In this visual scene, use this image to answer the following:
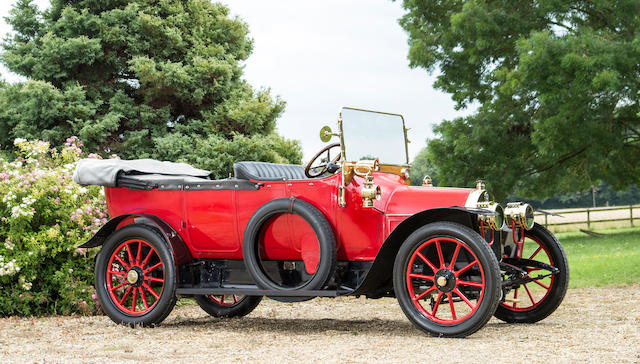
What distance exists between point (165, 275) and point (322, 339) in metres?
1.75

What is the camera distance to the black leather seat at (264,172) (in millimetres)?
6695

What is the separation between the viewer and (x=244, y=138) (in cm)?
1442

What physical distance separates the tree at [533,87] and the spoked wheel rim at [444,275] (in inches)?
416

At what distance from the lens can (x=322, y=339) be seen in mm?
6016

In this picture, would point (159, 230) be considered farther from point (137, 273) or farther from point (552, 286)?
point (552, 286)

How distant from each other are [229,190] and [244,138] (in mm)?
7752

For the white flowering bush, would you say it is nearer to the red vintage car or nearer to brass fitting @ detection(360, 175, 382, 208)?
the red vintage car

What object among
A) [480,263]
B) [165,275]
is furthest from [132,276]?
[480,263]

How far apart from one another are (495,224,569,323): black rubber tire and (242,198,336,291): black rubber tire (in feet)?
6.76

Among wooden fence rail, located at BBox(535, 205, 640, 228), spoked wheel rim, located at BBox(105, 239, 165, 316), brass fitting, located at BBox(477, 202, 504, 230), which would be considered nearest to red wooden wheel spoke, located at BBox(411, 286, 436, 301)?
brass fitting, located at BBox(477, 202, 504, 230)

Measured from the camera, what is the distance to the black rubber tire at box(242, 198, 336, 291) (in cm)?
601

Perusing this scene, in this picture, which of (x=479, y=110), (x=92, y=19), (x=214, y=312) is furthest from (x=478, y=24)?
(x=214, y=312)

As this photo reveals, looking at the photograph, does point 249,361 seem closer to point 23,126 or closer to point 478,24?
point 23,126

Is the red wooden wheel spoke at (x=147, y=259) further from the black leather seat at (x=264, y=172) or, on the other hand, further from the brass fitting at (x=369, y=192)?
the brass fitting at (x=369, y=192)
